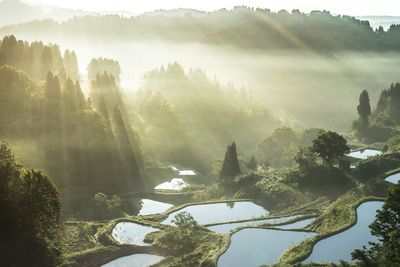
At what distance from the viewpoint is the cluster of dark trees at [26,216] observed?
215 feet

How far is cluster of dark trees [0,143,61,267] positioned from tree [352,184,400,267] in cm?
4433

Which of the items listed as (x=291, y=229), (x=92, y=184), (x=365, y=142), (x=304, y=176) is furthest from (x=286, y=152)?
(x=291, y=229)

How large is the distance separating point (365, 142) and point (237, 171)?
78.4m

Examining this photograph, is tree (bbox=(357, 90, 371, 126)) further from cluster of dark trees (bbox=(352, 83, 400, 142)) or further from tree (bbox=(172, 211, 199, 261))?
tree (bbox=(172, 211, 199, 261))

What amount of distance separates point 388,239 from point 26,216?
4957 centimetres

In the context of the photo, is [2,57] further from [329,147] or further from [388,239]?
[388,239]

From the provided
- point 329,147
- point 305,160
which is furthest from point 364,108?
point 305,160

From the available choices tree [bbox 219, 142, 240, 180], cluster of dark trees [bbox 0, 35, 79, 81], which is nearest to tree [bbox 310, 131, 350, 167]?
tree [bbox 219, 142, 240, 180]

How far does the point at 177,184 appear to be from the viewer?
13638 cm

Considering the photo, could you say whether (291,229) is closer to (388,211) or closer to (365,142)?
(388,211)

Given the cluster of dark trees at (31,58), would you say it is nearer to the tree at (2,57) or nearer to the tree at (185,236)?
the tree at (2,57)

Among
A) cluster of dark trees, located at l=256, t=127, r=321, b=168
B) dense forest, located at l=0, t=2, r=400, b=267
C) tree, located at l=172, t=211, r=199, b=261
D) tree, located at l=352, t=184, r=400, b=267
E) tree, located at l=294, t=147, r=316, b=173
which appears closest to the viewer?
tree, located at l=352, t=184, r=400, b=267

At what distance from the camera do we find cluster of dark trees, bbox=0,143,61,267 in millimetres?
65500

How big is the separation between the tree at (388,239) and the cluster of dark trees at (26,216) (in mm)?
44328
